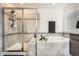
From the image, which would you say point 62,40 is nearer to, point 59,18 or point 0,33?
point 59,18

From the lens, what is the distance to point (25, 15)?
250 cm

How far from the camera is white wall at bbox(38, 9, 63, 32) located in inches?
94.4

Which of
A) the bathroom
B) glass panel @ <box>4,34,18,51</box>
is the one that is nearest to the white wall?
the bathroom

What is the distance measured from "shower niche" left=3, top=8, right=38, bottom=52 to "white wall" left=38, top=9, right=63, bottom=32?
0.17 m

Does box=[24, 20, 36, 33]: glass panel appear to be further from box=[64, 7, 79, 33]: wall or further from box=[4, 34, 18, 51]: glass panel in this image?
box=[64, 7, 79, 33]: wall

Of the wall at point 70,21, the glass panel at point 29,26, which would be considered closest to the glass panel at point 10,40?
the glass panel at point 29,26

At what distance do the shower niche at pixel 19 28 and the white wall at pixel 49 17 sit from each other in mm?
167

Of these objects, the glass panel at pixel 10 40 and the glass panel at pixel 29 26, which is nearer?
the glass panel at pixel 10 40

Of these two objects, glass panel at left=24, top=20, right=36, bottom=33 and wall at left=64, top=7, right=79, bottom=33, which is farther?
glass panel at left=24, top=20, right=36, bottom=33

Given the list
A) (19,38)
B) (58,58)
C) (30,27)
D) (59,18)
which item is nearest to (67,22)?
(59,18)

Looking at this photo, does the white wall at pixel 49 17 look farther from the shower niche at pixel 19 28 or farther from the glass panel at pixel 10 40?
the glass panel at pixel 10 40

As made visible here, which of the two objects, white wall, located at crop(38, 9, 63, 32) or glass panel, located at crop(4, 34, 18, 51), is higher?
white wall, located at crop(38, 9, 63, 32)

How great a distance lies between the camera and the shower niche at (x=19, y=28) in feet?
7.73

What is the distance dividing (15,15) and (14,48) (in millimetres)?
684
